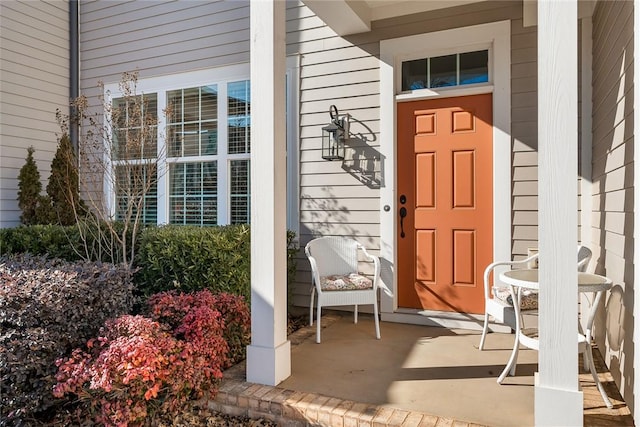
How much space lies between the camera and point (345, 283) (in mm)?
3500

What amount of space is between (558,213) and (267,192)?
4.84 ft

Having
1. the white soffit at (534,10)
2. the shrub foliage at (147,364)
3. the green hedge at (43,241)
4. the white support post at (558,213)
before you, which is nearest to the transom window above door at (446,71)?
the white soffit at (534,10)

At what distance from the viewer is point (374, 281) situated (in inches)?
137

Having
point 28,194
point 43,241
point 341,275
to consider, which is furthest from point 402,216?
point 28,194

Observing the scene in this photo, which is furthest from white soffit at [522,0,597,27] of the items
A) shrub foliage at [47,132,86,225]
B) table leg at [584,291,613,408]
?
shrub foliage at [47,132,86,225]

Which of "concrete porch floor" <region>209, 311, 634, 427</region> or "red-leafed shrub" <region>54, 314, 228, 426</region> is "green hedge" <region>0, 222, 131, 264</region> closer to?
"red-leafed shrub" <region>54, 314, 228, 426</region>

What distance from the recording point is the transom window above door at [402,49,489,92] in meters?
3.70

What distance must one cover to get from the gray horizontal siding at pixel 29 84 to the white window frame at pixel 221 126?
2.48 ft

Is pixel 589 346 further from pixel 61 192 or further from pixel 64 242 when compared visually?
pixel 61 192

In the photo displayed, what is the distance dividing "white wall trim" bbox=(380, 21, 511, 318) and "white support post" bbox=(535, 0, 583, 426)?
5.60 ft

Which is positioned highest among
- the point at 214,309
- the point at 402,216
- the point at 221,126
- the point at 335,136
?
the point at 221,126

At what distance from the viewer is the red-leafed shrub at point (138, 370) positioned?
2.15m

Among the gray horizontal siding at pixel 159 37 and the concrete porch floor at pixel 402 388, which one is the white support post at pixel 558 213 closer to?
the concrete porch floor at pixel 402 388

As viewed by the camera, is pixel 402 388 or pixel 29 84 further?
pixel 29 84
